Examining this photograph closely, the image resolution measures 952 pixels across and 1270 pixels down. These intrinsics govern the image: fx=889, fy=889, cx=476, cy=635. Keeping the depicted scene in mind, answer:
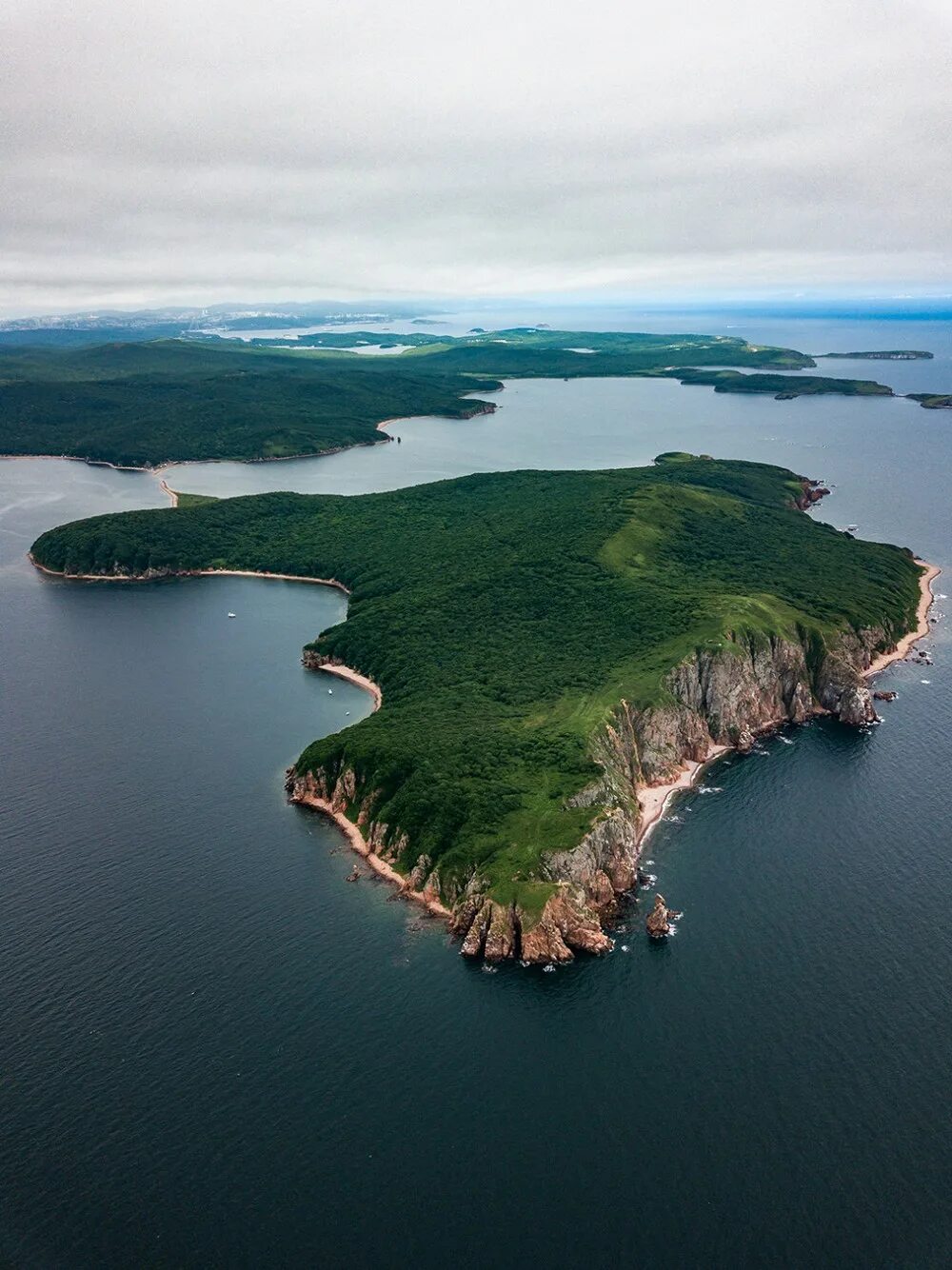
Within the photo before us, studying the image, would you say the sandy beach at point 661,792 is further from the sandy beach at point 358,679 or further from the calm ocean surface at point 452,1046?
the sandy beach at point 358,679

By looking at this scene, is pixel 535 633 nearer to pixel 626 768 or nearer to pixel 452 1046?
pixel 626 768

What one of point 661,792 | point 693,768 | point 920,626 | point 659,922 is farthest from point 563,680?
point 920,626

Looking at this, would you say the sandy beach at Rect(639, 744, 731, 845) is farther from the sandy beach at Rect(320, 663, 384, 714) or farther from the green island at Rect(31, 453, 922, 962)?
the sandy beach at Rect(320, 663, 384, 714)

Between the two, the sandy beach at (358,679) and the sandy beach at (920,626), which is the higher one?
the sandy beach at (920,626)

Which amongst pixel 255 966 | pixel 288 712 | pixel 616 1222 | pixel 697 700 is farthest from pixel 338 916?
pixel 697 700

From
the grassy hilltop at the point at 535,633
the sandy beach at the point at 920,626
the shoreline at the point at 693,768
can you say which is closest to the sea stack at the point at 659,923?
the grassy hilltop at the point at 535,633

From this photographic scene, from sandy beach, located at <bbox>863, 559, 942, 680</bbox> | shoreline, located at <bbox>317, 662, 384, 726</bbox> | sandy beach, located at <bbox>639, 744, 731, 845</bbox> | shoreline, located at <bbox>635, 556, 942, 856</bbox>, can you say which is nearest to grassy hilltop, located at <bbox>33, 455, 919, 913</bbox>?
shoreline, located at <bbox>317, 662, 384, 726</bbox>
